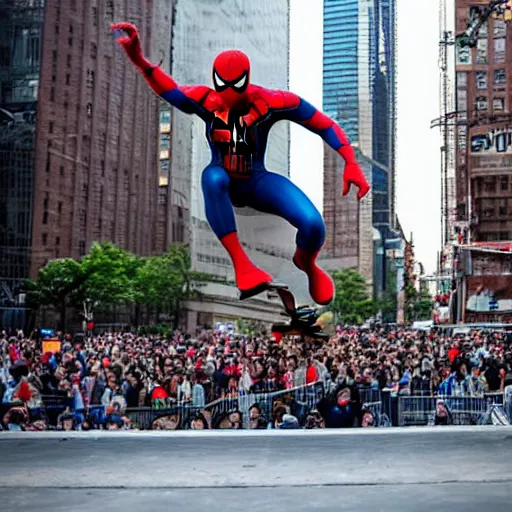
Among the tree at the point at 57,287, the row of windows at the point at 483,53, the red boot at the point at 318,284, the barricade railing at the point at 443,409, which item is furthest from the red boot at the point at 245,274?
the row of windows at the point at 483,53

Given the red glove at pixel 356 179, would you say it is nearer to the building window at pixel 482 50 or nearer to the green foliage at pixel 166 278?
the green foliage at pixel 166 278

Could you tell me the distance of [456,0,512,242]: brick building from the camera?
24.1ft

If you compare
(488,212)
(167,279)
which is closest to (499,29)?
(488,212)

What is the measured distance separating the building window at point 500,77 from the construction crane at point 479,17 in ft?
1.00

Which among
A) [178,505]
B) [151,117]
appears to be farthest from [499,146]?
[178,505]

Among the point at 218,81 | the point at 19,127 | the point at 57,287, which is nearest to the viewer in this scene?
the point at 218,81

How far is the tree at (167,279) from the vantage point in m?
7.04

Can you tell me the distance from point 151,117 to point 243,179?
122 inches

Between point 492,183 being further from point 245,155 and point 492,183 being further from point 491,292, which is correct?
point 245,155

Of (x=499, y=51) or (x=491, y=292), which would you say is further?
(x=499, y=51)

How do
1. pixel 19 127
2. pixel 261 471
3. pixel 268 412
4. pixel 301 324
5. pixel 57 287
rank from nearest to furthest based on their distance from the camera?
pixel 261 471 → pixel 301 324 → pixel 268 412 → pixel 57 287 → pixel 19 127

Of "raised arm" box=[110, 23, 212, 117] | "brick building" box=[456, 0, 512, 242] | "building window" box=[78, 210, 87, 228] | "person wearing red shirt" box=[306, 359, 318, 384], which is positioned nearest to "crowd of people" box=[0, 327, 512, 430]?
"person wearing red shirt" box=[306, 359, 318, 384]

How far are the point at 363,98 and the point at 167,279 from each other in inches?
86.7

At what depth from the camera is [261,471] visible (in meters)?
4.30
